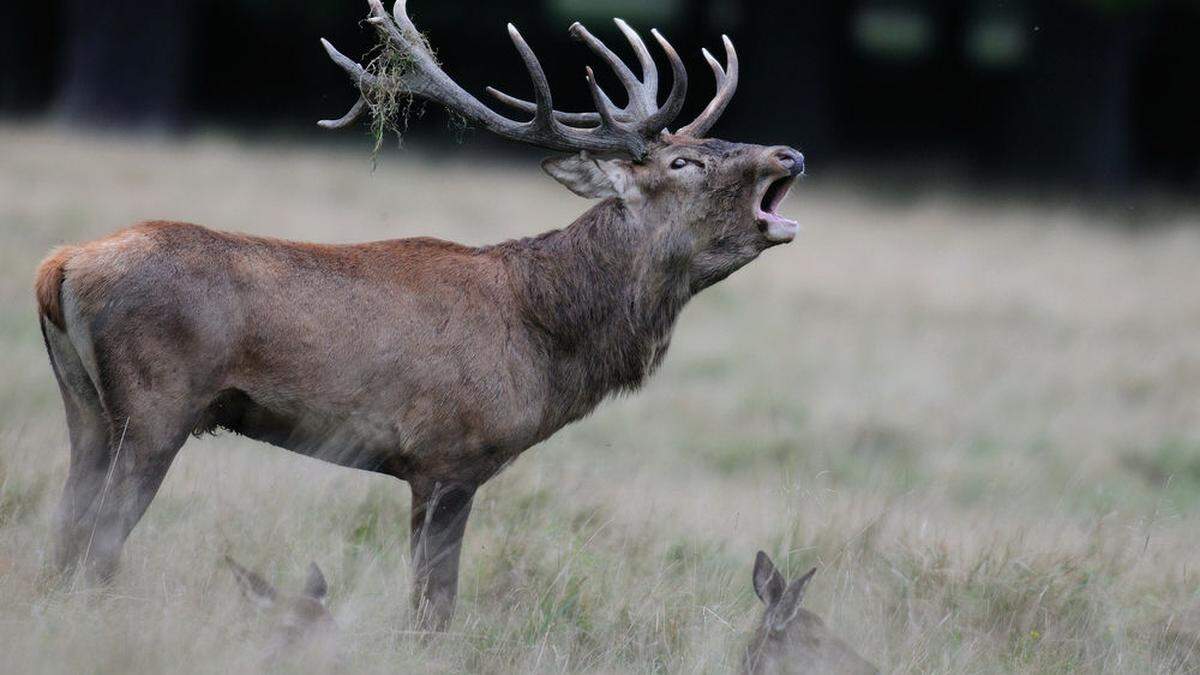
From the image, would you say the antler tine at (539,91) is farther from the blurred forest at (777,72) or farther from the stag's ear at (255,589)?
the blurred forest at (777,72)

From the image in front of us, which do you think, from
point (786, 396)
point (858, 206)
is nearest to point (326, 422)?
point (786, 396)

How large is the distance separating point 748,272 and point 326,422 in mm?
10291

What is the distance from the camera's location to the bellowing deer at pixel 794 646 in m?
5.59

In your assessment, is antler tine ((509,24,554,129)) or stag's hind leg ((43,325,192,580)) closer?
stag's hind leg ((43,325,192,580))

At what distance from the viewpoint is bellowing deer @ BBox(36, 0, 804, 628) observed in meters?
5.45

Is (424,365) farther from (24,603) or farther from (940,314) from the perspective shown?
(940,314)

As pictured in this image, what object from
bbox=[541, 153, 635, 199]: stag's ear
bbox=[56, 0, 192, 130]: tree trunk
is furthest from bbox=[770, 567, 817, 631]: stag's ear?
bbox=[56, 0, 192, 130]: tree trunk

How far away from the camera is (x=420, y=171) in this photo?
64.2ft

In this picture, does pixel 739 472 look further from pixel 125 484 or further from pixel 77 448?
pixel 125 484

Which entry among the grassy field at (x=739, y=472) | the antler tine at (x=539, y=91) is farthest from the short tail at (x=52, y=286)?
the antler tine at (x=539, y=91)

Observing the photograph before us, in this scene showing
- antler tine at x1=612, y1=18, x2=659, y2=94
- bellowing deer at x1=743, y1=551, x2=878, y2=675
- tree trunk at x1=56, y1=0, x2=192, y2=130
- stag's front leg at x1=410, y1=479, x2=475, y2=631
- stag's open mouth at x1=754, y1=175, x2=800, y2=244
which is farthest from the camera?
tree trunk at x1=56, y1=0, x2=192, y2=130

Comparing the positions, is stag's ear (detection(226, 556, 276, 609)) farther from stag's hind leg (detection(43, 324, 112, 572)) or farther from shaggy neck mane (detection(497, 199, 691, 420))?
shaggy neck mane (detection(497, 199, 691, 420))

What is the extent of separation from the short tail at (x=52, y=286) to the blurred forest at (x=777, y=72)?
1469 centimetres

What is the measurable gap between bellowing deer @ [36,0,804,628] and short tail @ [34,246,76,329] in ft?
0.04
